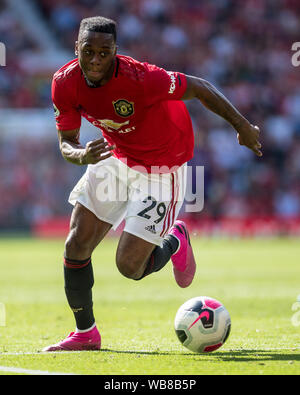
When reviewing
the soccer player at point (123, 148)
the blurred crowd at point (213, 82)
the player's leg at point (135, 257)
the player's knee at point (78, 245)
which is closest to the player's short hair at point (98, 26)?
the soccer player at point (123, 148)

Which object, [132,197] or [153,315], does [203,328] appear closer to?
[132,197]

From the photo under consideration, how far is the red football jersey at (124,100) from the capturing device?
5551 mm

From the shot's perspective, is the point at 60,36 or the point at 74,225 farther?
the point at 60,36

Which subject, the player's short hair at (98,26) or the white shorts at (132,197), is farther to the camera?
the white shorts at (132,197)

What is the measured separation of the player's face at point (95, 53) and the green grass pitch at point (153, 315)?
2.03m

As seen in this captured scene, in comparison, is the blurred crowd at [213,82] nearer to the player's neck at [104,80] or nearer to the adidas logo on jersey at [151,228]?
the adidas logo on jersey at [151,228]

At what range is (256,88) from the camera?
78.6 ft

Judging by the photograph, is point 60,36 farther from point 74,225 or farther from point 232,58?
point 74,225

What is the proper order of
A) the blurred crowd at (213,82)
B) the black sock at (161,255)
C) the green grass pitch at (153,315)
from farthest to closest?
1. the blurred crowd at (213,82)
2. the black sock at (161,255)
3. the green grass pitch at (153,315)

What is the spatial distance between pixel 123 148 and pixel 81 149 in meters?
0.77

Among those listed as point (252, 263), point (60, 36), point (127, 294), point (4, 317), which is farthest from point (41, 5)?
point (4, 317)

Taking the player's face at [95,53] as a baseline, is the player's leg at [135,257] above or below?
below

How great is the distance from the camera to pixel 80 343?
5.75 metres

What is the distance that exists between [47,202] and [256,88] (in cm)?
760
